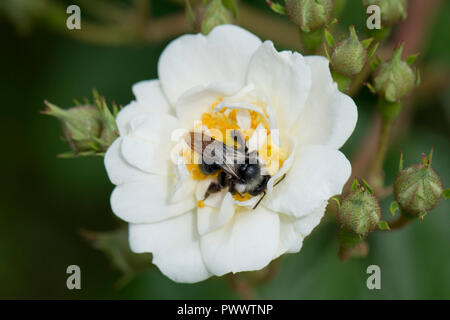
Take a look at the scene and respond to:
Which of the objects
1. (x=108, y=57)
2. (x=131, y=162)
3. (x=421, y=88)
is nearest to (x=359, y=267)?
(x=421, y=88)

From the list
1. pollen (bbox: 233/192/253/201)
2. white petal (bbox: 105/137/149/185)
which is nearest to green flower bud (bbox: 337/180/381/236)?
pollen (bbox: 233/192/253/201)

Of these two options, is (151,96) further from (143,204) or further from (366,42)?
(366,42)

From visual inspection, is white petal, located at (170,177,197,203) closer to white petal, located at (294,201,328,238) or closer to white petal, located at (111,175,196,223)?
white petal, located at (111,175,196,223)

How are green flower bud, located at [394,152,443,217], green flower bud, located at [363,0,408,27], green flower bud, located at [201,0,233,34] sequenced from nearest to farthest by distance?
green flower bud, located at [394,152,443,217] → green flower bud, located at [363,0,408,27] → green flower bud, located at [201,0,233,34]

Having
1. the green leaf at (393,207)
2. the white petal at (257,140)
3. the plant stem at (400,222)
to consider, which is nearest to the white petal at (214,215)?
the white petal at (257,140)

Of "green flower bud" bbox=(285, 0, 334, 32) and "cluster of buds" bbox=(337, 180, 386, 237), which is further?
"green flower bud" bbox=(285, 0, 334, 32)

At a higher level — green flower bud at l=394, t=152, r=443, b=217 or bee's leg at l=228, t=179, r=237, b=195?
bee's leg at l=228, t=179, r=237, b=195
